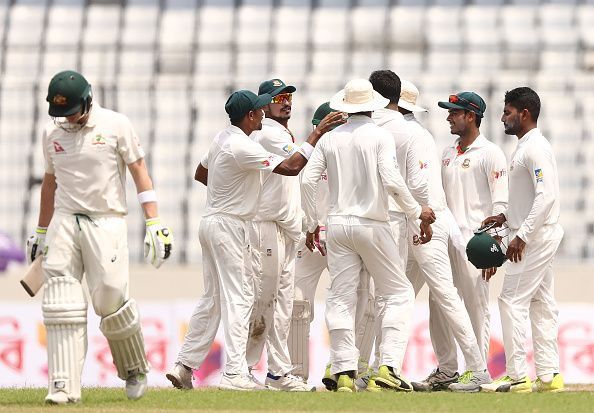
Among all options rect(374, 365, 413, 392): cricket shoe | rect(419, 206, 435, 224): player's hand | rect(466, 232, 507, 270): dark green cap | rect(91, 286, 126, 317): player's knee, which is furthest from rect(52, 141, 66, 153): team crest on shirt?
rect(466, 232, 507, 270): dark green cap

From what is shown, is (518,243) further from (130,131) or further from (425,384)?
(130,131)

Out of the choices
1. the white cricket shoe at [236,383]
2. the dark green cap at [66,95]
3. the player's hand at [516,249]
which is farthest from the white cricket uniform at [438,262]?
the dark green cap at [66,95]

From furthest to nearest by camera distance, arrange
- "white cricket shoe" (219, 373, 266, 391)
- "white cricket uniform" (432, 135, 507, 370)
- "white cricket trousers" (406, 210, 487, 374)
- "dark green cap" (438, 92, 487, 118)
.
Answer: "dark green cap" (438, 92, 487, 118), "white cricket uniform" (432, 135, 507, 370), "white cricket trousers" (406, 210, 487, 374), "white cricket shoe" (219, 373, 266, 391)

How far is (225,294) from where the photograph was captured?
9914 mm

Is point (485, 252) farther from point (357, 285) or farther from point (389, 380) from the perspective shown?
point (389, 380)

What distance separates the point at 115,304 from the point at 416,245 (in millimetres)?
2586

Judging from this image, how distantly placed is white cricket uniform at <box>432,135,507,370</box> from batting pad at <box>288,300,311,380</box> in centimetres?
97

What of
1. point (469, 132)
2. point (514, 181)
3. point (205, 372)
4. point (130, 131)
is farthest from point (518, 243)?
point (205, 372)

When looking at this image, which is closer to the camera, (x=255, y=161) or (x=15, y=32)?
(x=255, y=161)

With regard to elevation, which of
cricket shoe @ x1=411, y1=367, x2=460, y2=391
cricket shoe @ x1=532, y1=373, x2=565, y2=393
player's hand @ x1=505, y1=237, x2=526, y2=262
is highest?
player's hand @ x1=505, y1=237, x2=526, y2=262

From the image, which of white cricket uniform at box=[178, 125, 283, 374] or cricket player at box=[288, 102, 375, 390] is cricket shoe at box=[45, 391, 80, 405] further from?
cricket player at box=[288, 102, 375, 390]

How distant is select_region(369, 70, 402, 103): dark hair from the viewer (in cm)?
1038

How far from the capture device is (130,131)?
28.6ft

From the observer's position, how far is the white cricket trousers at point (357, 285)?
31.6 ft
